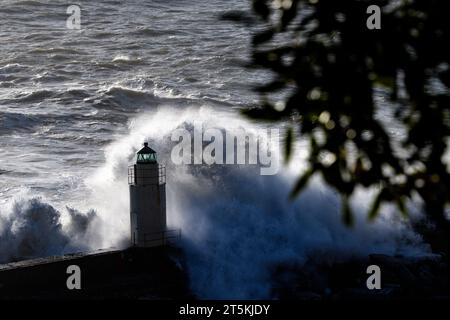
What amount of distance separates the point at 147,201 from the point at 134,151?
519 cm

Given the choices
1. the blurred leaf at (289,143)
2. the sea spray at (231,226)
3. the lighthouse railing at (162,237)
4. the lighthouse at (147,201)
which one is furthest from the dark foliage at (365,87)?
the sea spray at (231,226)

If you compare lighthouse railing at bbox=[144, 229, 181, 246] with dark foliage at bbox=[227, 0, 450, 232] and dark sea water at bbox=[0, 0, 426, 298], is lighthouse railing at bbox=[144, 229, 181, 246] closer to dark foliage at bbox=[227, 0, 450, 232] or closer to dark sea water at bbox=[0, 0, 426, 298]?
dark sea water at bbox=[0, 0, 426, 298]

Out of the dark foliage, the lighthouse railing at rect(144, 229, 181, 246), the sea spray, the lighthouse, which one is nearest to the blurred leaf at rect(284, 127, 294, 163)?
the dark foliage

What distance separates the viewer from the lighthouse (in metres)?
17.3

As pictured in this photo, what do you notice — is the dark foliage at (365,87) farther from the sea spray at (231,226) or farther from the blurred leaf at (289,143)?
the sea spray at (231,226)

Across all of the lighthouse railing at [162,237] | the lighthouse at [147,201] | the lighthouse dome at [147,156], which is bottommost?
the lighthouse railing at [162,237]

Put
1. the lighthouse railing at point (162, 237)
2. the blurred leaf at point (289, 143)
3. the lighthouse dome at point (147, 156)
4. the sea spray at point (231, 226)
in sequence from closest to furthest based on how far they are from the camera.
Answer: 1. the blurred leaf at point (289, 143)
2. the lighthouse dome at point (147, 156)
3. the lighthouse railing at point (162, 237)
4. the sea spray at point (231, 226)

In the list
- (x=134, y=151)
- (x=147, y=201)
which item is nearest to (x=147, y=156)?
(x=147, y=201)

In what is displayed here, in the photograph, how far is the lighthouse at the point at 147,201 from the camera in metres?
17.3

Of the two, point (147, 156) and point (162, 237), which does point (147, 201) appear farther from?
point (162, 237)

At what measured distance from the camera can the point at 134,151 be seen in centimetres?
2258

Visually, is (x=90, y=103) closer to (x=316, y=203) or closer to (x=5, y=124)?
(x=5, y=124)

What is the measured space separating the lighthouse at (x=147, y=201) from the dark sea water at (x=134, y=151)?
1082mm
